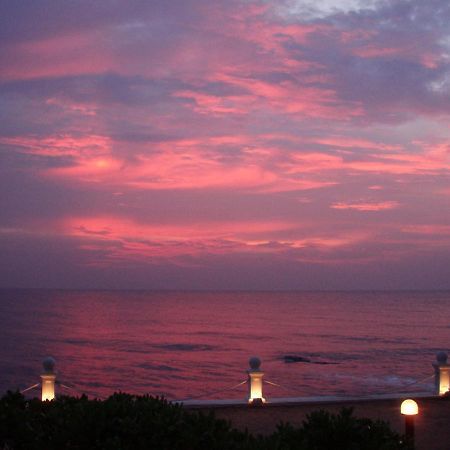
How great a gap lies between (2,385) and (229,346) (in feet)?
79.6

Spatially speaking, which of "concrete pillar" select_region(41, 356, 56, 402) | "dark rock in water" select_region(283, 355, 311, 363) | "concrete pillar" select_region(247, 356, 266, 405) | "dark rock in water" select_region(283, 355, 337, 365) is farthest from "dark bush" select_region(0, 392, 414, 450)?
"dark rock in water" select_region(283, 355, 311, 363)

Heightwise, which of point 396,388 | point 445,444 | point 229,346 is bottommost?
point 445,444

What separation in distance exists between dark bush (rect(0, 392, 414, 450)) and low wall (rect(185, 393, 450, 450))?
16.1 ft

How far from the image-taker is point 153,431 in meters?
5.18

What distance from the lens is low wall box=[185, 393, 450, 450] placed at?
407 inches

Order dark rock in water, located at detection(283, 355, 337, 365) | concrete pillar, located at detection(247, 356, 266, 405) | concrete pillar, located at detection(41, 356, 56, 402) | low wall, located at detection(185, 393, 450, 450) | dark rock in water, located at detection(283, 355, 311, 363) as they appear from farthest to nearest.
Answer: dark rock in water, located at detection(283, 355, 311, 363) < dark rock in water, located at detection(283, 355, 337, 365) < concrete pillar, located at detection(247, 356, 266, 405) < concrete pillar, located at detection(41, 356, 56, 402) < low wall, located at detection(185, 393, 450, 450)

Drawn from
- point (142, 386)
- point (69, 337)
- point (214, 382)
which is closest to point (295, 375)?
point (214, 382)

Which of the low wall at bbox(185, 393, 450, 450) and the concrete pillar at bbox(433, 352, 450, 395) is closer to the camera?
the low wall at bbox(185, 393, 450, 450)

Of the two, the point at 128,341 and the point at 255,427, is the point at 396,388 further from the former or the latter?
the point at 128,341

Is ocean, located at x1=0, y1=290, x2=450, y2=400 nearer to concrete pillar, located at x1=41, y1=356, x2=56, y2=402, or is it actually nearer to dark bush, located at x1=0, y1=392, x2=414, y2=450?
concrete pillar, located at x1=41, y1=356, x2=56, y2=402

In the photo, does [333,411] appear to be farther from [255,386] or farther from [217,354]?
[217,354]

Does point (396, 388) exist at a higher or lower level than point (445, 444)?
higher

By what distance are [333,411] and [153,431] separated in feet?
21.6

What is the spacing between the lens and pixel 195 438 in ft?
16.5
